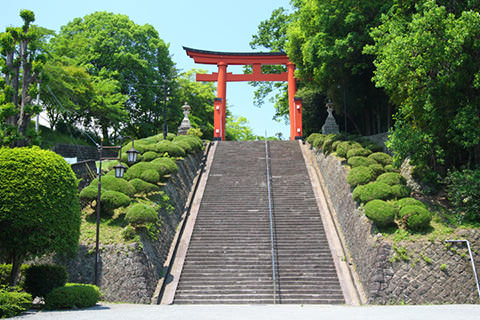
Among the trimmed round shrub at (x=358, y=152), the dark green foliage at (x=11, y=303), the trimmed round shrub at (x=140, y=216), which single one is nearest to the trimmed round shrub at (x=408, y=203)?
the trimmed round shrub at (x=358, y=152)

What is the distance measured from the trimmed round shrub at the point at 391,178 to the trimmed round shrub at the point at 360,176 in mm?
393

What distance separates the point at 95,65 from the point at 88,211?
66.1 feet

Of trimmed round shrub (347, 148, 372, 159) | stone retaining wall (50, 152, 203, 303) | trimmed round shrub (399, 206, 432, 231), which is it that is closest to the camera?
stone retaining wall (50, 152, 203, 303)

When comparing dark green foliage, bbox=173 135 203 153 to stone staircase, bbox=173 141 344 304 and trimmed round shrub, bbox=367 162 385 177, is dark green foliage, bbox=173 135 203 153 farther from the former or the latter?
trimmed round shrub, bbox=367 162 385 177

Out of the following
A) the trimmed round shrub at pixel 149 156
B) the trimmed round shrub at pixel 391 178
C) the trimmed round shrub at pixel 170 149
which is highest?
the trimmed round shrub at pixel 170 149

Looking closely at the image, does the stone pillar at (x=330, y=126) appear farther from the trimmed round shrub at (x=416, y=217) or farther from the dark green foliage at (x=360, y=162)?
the trimmed round shrub at (x=416, y=217)

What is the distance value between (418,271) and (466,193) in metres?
3.39

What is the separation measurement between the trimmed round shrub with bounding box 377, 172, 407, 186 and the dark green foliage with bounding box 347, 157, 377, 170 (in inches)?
47.0

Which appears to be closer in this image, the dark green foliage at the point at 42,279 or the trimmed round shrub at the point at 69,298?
the trimmed round shrub at the point at 69,298

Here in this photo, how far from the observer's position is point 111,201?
1488 cm

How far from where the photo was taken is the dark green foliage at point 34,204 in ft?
32.4

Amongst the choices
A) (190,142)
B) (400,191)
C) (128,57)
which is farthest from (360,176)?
(128,57)

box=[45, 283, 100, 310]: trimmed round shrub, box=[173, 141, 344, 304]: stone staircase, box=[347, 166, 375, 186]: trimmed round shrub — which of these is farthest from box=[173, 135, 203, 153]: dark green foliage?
box=[45, 283, 100, 310]: trimmed round shrub

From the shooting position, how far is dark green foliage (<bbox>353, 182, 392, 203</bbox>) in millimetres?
15273
